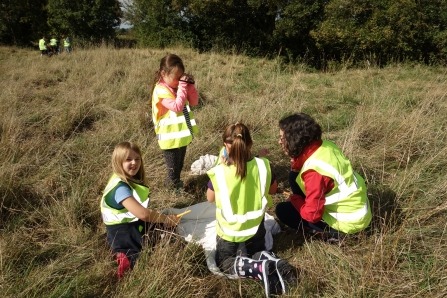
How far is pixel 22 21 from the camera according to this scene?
19.2m

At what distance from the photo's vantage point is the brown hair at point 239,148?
1816 mm

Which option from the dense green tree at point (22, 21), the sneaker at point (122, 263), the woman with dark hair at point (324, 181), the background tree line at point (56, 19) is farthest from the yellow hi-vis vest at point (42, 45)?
the woman with dark hair at point (324, 181)

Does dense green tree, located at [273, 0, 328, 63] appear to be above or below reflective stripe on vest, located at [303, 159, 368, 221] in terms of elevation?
above

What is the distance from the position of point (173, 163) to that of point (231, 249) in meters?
1.11

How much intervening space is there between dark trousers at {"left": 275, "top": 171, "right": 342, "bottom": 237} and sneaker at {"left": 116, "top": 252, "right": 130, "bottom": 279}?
127 cm

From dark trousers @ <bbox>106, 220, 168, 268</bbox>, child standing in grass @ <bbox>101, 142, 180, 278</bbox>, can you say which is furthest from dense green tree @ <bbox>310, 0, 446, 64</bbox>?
dark trousers @ <bbox>106, 220, 168, 268</bbox>

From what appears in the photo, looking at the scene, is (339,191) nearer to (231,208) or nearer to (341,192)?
(341,192)

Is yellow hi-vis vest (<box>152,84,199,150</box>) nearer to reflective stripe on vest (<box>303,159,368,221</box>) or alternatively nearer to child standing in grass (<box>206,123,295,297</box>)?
child standing in grass (<box>206,123,295,297</box>)

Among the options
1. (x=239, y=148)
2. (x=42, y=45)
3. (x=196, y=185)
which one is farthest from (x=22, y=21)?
(x=239, y=148)

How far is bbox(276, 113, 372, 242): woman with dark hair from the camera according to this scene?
6.47ft

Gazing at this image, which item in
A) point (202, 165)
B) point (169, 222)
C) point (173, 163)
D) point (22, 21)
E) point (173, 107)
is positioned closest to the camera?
point (169, 222)

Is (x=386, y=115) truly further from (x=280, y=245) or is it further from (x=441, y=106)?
(x=280, y=245)

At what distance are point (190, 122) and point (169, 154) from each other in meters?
0.37

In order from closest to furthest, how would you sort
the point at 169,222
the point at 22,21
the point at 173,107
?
the point at 169,222, the point at 173,107, the point at 22,21
